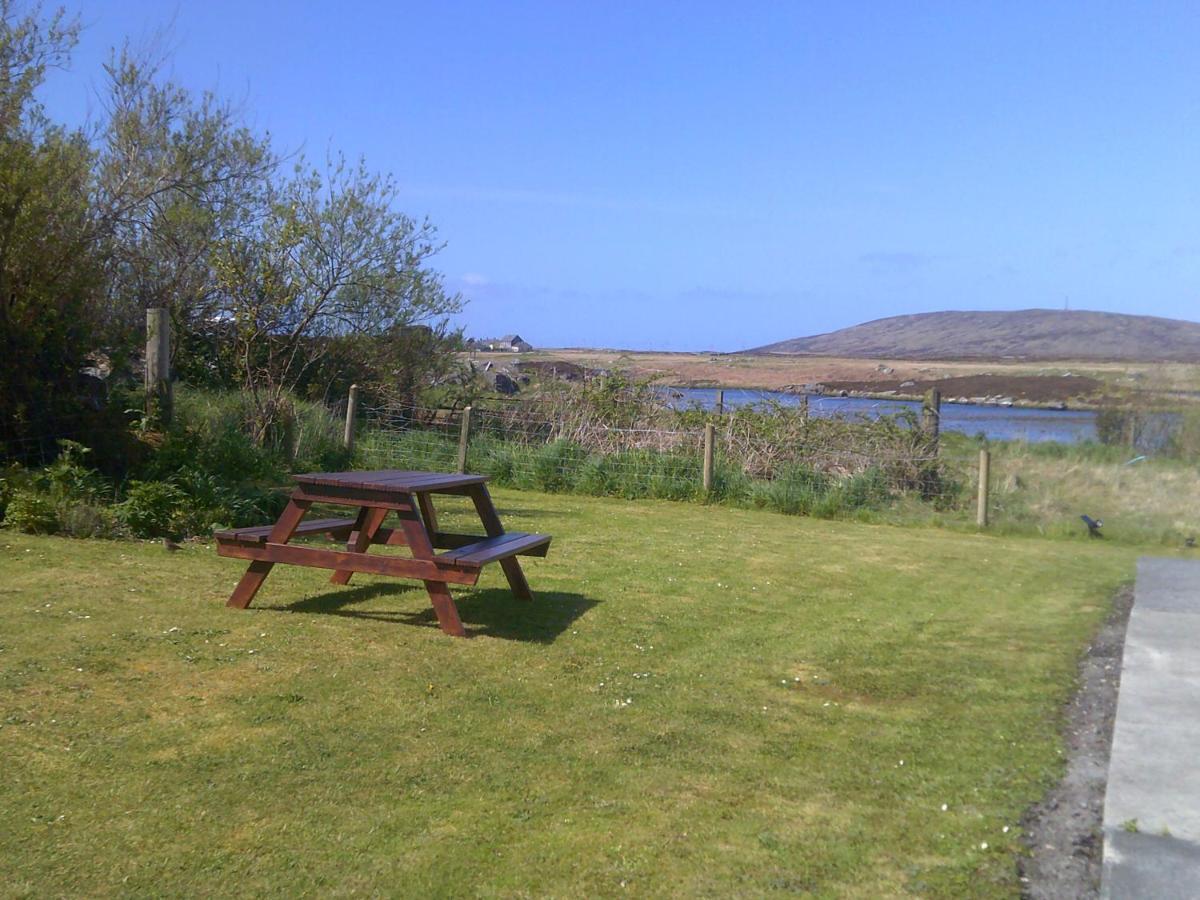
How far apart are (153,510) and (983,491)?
9.82 m

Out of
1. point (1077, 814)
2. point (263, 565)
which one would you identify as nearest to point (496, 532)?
point (263, 565)

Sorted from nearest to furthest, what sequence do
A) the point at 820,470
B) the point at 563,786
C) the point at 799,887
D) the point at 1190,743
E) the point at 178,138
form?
the point at 799,887 < the point at 563,786 < the point at 1190,743 < the point at 820,470 < the point at 178,138

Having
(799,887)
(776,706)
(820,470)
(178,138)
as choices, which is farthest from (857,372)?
(799,887)

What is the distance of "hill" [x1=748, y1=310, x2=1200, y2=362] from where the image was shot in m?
26.4

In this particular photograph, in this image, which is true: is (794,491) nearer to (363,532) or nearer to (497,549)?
(363,532)

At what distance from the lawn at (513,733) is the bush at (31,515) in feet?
1.31

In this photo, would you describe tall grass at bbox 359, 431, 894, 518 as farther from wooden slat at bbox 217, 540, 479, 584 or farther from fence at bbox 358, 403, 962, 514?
wooden slat at bbox 217, 540, 479, 584

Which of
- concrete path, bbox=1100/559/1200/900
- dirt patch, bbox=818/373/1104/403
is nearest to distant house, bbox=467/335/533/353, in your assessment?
dirt patch, bbox=818/373/1104/403

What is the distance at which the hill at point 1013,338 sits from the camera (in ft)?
86.6

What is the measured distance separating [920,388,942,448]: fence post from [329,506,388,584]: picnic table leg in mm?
10233

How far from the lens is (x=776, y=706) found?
20.0ft

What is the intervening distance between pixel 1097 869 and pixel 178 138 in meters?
17.4

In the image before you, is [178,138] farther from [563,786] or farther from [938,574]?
[563,786]

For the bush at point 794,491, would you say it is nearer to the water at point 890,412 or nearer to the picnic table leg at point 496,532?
the water at point 890,412
